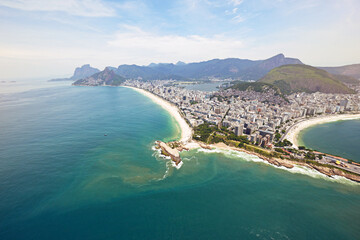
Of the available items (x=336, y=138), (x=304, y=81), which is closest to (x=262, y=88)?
(x=304, y=81)

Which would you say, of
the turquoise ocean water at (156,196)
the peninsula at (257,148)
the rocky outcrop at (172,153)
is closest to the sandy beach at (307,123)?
the peninsula at (257,148)

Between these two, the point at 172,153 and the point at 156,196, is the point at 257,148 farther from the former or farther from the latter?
the point at 156,196

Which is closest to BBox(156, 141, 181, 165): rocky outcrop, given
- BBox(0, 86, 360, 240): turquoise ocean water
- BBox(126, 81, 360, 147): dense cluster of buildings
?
BBox(0, 86, 360, 240): turquoise ocean water

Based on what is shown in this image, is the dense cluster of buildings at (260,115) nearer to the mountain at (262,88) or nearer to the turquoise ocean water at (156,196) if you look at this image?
the mountain at (262,88)

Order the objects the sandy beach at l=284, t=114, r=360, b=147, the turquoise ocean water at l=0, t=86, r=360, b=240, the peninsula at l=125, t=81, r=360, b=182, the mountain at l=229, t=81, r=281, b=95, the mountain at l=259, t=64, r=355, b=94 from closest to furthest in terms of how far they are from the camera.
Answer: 1. the turquoise ocean water at l=0, t=86, r=360, b=240
2. the peninsula at l=125, t=81, r=360, b=182
3. the sandy beach at l=284, t=114, r=360, b=147
4. the mountain at l=229, t=81, r=281, b=95
5. the mountain at l=259, t=64, r=355, b=94

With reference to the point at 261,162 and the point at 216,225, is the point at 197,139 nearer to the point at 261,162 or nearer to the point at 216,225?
the point at 261,162

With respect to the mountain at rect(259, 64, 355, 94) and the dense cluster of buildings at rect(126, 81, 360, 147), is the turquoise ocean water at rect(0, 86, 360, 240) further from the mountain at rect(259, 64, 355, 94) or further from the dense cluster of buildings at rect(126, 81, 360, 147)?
the mountain at rect(259, 64, 355, 94)
